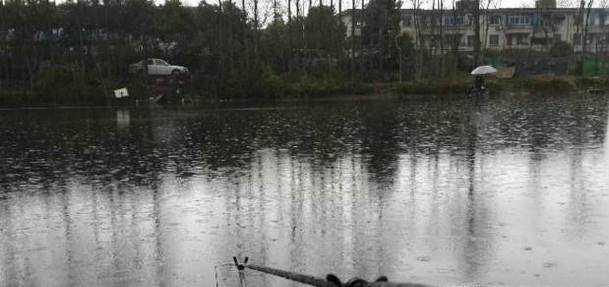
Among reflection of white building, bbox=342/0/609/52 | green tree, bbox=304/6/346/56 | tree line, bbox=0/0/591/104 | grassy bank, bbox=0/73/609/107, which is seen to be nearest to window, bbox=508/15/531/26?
reflection of white building, bbox=342/0/609/52

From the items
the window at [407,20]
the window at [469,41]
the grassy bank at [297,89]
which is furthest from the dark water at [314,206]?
the window at [469,41]

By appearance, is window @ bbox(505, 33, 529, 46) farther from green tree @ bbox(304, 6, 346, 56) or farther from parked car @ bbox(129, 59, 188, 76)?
parked car @ bbox(129, 59, 188, 76)

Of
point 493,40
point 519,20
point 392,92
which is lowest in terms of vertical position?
point 392,92

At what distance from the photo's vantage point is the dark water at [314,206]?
23.0 feet

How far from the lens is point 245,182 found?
11867mm

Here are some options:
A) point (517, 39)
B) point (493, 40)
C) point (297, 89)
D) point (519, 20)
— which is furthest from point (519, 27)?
point (297, 89)

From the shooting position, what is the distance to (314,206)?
9.80m

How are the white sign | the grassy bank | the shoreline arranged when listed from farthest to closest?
the grassy bank → the white sign → the shoreline

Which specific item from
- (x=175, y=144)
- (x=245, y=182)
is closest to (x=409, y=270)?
(x=245, y=182)

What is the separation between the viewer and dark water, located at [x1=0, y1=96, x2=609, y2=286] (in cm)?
701

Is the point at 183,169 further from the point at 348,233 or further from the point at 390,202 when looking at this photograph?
the point at 348,233

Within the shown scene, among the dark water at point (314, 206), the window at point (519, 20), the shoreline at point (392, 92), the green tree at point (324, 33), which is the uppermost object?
the window at point (519, 20)

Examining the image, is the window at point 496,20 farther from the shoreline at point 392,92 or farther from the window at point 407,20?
the shoreline at point 392,92

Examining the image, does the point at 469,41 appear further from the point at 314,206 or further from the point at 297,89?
the point at 314,206
